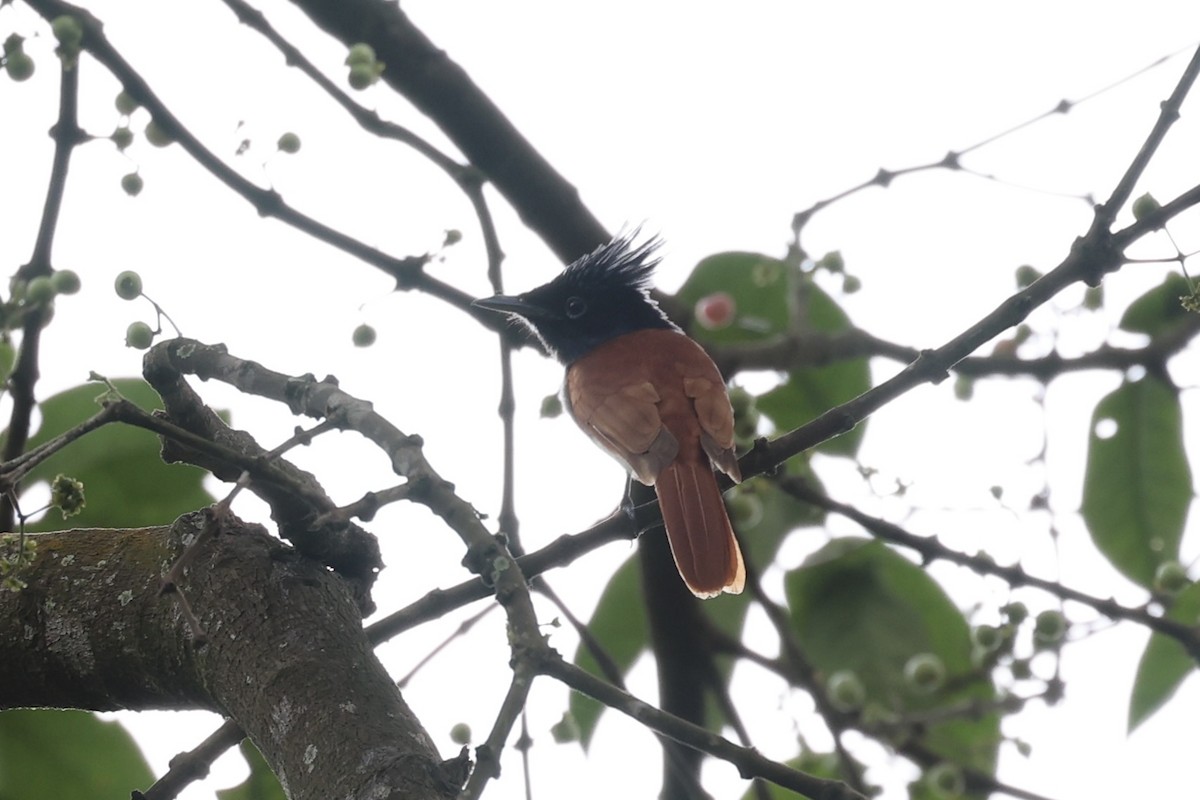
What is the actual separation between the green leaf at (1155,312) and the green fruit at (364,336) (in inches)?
79.0

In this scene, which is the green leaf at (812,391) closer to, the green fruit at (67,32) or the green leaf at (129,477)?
the green leaf at (129,477)

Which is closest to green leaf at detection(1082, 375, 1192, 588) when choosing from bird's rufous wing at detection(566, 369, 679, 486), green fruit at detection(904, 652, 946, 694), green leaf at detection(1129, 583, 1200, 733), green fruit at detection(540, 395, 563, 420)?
green leaf at detection(1129, 583, 1200, 733)

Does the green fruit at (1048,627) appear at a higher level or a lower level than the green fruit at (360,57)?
lower

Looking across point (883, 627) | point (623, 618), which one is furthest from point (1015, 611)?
point (623, 618)

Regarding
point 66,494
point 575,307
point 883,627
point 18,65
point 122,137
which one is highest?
point 575,307

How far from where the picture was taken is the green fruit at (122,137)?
8.81ft

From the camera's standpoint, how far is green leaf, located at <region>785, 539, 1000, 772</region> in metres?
3.43

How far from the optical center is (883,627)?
352 cm

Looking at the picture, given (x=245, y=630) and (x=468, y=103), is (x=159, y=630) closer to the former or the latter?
(x=245, y=630)

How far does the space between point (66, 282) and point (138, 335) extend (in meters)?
0.15

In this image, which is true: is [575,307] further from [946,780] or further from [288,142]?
[946,780]

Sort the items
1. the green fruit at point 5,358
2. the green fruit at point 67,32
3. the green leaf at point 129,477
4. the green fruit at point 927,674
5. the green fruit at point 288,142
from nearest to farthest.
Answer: the green fruit at point 5,358 → the green fruit at point 67,32 → the green fruit at point 288,142 → the green leaf at point 129,477 → the green fruit at point 927,674

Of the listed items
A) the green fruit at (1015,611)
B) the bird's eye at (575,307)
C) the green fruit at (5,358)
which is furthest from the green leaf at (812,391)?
the green fruit at (5,358)

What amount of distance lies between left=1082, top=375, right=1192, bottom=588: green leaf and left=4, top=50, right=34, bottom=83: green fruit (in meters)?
2.71
